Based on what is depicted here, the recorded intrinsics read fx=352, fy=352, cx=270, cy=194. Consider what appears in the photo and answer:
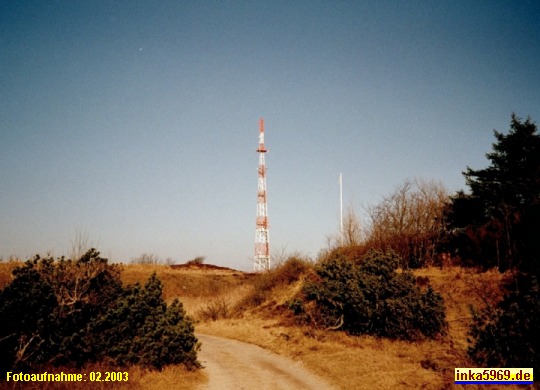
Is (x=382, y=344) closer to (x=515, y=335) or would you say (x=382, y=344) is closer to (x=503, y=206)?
(x=515, y=335)

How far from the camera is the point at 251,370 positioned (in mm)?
12383

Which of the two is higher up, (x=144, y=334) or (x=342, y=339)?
(x=144, y=334)

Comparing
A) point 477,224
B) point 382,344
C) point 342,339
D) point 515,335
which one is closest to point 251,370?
point 342,339

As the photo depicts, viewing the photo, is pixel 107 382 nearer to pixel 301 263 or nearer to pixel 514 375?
pixel 514 375

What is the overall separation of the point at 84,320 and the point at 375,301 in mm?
12115

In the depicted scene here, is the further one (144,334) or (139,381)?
(144,334)

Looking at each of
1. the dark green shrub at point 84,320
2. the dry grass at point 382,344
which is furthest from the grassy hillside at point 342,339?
the dark green shrub at point 84,320

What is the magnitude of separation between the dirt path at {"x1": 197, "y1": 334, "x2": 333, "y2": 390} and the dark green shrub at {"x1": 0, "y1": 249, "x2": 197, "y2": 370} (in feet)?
4.70

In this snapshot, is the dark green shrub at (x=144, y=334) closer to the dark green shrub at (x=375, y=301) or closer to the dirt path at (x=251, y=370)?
the dirt path at (x=251, y=370)

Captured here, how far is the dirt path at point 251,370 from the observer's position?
10.7 m

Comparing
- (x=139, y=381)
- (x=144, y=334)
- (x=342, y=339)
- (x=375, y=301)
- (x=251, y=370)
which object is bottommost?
(x=251, y=370)

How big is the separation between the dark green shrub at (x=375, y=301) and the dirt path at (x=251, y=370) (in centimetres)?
418

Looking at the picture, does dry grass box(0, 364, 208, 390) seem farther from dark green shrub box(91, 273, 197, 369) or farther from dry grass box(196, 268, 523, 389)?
dry grass box(196, 268, 523, 389)

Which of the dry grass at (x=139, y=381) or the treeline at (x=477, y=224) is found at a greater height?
the treeline at (x=477, y=224)
